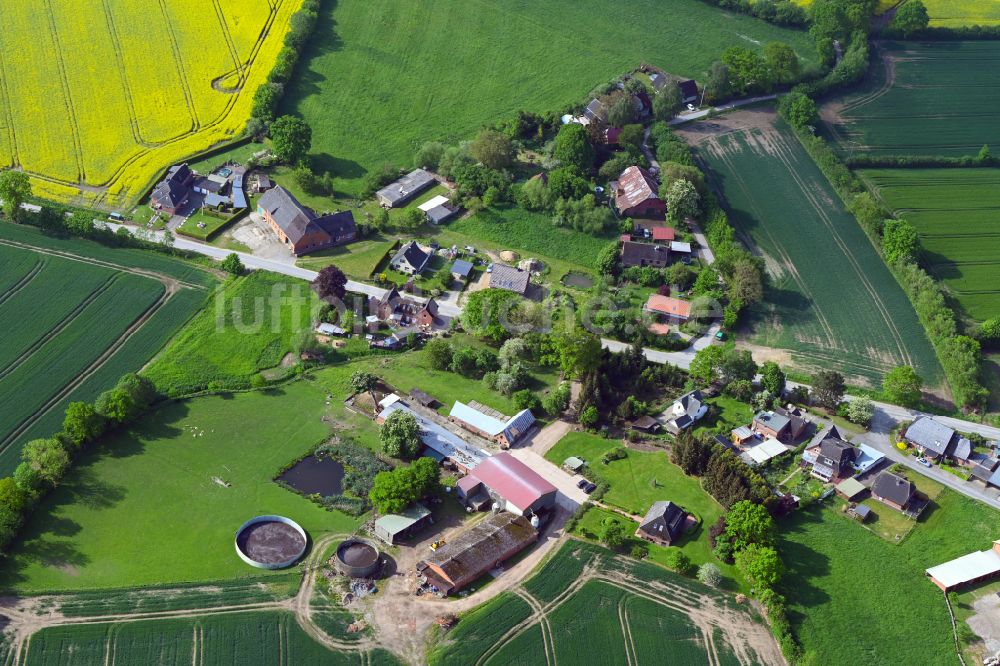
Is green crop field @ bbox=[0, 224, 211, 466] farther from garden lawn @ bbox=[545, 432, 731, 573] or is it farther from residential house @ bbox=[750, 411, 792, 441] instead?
residential house @ bbox=[750, 411, 792, 441]

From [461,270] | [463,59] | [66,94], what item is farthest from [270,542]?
[463,59]

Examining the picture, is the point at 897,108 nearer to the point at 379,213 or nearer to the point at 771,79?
the point at 771,79

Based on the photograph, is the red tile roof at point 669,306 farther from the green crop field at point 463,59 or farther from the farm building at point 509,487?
the green crop field at point 463,59

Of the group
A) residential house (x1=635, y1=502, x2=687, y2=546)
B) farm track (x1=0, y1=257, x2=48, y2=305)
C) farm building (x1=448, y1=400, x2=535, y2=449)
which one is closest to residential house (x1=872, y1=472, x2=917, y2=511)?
residential house (x1=635, y1=502, x2=687, y2=546)

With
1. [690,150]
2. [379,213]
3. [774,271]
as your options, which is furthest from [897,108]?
[379,213]

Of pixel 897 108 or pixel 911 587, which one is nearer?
pixel 911 587

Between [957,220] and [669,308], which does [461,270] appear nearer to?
[669,308]
